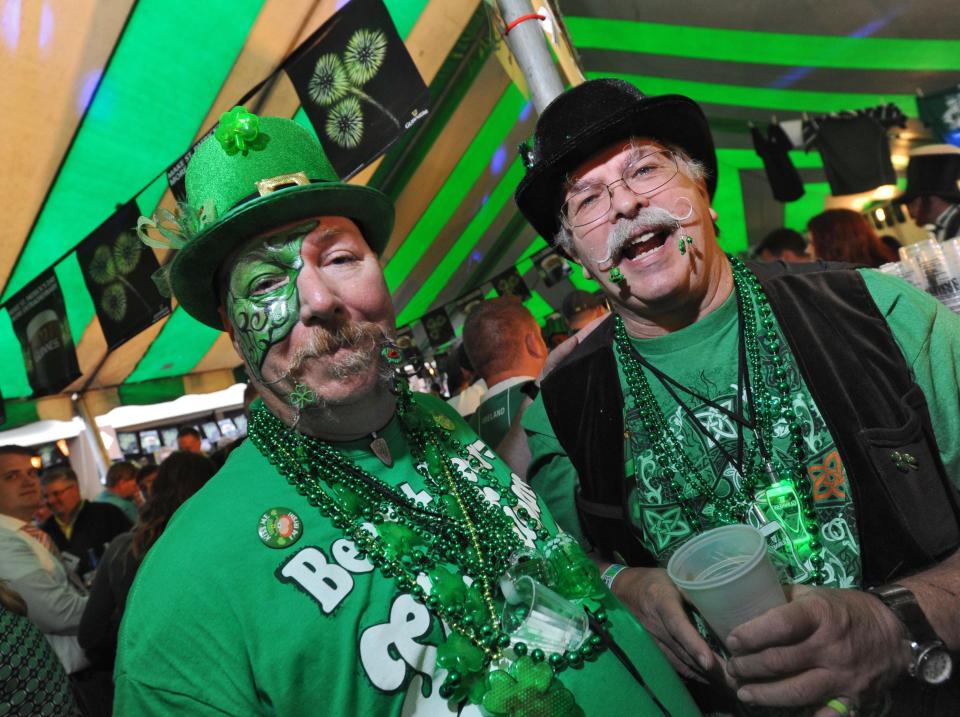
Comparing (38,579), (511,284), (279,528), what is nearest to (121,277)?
(38,579)

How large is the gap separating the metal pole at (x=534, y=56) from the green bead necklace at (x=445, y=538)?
1793mm

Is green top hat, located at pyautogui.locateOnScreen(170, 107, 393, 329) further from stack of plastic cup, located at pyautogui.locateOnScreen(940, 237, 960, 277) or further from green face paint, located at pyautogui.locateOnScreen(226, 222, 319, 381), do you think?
stack of plastic cup, located at pyautogui.locateOnScreen(940, 237, 960, 277)

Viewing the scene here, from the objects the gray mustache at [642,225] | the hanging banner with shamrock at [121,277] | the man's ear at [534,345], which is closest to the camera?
the gray mustache at [642,225]

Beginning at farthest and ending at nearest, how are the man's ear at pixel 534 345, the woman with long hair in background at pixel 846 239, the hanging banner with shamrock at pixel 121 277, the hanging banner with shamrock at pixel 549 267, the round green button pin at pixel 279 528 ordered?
the hanging banner with shamrock at pixel 549 267
the hanging banner with shamrock at pixel 121 277
the man's ear at pixel 534 345
the woman with long hair in background at pixel 846 239
the round green button pin at pixel 279 528

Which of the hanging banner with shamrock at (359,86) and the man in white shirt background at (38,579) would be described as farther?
the hanging banner with shamrock at (359,86)

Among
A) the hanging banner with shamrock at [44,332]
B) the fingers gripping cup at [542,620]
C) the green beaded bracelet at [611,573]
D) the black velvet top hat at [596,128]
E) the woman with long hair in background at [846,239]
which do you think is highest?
the hanging banner with shamrock at [44,332]

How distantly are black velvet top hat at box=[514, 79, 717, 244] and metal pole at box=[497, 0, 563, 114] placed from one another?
108 centimetres

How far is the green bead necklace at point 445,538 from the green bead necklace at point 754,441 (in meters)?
0.39

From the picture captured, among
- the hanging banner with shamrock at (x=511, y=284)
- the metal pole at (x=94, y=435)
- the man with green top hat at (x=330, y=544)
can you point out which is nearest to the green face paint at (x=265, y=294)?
the man with green top hat at (x=330, y=544)

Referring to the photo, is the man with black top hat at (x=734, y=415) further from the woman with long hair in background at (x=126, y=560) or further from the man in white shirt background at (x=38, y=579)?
the man in white shirt background at (x=38, y=579)

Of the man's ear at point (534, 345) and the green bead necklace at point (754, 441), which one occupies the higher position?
the man's ear at point (534, 345)

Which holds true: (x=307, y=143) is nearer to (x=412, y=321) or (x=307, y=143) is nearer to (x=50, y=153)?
(x=50, y=153)

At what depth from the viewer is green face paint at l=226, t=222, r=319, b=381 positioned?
4.95 feet

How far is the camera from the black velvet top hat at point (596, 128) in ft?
5.97
